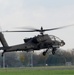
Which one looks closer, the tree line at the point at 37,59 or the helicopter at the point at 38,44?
the helicopter at the point at 38,44

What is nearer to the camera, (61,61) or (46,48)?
(46,48)

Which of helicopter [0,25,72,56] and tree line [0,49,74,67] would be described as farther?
tree line [0,49,74,67]

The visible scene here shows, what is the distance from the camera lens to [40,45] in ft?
186

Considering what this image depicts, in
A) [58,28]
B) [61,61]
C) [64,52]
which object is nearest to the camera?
[58,28]

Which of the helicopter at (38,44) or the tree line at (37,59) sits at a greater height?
the tree line at (37,59)

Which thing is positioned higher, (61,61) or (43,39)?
(61,61)

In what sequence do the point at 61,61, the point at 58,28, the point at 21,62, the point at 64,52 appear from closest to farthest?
1. the point at 58,28
2. the point at 64,52
3. the point at 61,61
4. the point at 21,62

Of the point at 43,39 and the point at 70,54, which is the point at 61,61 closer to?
the point at 70,54

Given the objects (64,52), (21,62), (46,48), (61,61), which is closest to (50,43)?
(46,48)

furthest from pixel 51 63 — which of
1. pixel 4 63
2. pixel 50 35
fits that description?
pixel 50 35

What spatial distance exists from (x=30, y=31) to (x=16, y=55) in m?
116

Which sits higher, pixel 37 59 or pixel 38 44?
pixel 37 59

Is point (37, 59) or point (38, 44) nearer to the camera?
point (38, 44)

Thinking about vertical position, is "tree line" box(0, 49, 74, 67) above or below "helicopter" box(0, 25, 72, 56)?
above
